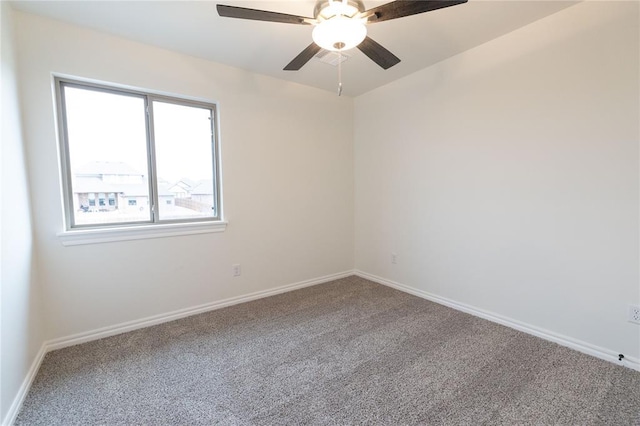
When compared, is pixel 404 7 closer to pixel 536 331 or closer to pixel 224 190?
pixel 224 190

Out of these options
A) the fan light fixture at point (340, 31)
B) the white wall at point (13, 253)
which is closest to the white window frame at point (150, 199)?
the white wall at point (13, 253)

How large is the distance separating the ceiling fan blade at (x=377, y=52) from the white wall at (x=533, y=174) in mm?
1086

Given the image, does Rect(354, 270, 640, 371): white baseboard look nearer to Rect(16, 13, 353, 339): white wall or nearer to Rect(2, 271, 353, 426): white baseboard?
Rect(16, 13, 353, 339): white wall

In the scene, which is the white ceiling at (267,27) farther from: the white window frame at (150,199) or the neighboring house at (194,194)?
the neighboring house at (194,194)

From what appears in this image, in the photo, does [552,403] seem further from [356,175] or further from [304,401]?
[356,175]

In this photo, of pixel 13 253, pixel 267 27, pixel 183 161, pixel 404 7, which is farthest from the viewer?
pixel 183 161

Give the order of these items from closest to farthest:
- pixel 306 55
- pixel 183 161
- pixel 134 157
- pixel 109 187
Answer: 1. pixel 306 55
2. pixel 109 187
3. pixel 134 157
4. pixel 183 161

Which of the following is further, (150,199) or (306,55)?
(150,199)

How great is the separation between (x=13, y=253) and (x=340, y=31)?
2.27 metres

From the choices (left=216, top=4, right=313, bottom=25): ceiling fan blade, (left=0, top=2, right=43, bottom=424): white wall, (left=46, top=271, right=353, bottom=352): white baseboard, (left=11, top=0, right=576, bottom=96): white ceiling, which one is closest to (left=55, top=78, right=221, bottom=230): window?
(left=0, top=2, right=43, bottom=424): white wall

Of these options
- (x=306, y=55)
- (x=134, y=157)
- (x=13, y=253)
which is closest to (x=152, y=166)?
(x=134, y=157)

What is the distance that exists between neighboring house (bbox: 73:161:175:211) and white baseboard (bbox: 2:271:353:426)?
1008mm

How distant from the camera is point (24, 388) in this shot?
1662mm

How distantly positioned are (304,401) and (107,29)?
2.98m
